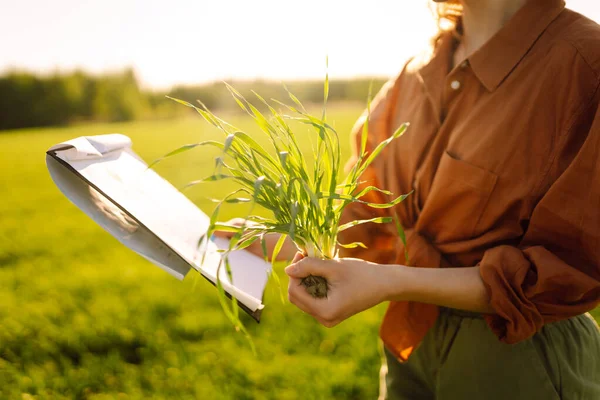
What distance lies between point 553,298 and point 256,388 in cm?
196

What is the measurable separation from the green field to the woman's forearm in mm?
879

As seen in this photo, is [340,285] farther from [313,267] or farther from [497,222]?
[497,222]

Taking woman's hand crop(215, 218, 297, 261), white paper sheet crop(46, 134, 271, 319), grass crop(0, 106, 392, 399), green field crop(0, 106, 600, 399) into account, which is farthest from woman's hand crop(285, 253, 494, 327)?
grass crop(0, 106, 392, 399)

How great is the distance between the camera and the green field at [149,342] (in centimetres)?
281

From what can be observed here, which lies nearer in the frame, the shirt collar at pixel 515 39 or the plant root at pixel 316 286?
the plant root at pixel 316 286

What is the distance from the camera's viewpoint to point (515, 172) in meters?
1.30

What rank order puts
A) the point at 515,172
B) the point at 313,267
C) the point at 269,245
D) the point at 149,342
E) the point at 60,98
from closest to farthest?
1. the point at 313,267
2. the point at 515,172
3. the point at 269,245
4. the point at 149,342
5. the point at 60,98

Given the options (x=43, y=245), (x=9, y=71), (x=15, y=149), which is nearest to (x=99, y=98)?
(x=9, y=71)

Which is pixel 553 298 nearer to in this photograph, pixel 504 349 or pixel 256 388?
pixel 504 349

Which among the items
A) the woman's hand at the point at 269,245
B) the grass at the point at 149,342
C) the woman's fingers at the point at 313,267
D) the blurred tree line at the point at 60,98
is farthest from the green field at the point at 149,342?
the blurred tree line at the point at 60,98

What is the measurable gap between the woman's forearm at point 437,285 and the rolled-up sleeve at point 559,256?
3 centimetres

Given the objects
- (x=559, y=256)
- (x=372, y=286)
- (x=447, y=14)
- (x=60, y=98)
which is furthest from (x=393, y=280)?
(x=60, y=98)

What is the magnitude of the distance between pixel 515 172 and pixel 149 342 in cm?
264

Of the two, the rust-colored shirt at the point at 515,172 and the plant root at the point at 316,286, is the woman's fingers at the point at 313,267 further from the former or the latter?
the rust-colored shirt at the point at 515,172
